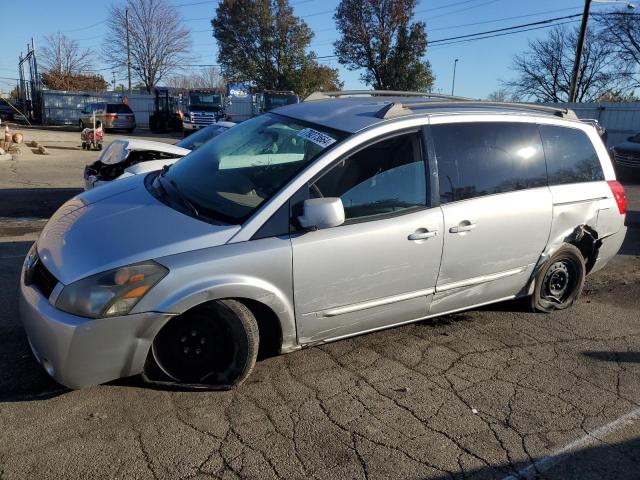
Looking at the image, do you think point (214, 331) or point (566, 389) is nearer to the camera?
point (214, 331)

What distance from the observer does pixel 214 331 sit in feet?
10.3

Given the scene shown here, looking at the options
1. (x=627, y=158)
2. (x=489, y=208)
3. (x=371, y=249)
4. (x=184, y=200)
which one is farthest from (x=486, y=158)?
(x=627, y=158)

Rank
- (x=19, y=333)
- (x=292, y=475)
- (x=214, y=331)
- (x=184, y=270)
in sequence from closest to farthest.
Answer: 1. (x=292, y=475)
2. (x=184, y=270)
3. (x=214, y=331)
4. (x=19, y=333)

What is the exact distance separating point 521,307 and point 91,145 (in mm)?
19932

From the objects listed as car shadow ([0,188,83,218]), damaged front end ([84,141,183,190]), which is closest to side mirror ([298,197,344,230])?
damaged front end ([84,141,183,190])

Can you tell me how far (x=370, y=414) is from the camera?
3.08m

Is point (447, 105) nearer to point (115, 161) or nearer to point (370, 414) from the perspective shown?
point (370, 414)

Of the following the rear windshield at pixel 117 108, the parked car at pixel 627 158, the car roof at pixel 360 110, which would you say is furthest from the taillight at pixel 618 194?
the rear windshield at pixel 117 108

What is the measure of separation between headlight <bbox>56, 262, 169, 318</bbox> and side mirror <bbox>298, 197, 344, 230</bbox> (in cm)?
92

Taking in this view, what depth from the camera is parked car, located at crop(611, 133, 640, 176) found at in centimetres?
1553

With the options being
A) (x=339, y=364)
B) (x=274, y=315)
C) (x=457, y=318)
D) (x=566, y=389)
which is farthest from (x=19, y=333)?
(x=566, y=389)

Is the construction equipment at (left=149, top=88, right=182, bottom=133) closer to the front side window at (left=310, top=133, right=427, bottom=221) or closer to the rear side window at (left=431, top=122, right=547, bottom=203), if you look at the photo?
the rear side window at (left=431, top=122, right=547, bottom=203)

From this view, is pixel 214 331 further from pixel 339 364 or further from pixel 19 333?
pixel 19 333

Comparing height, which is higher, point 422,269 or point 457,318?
point 422,269
